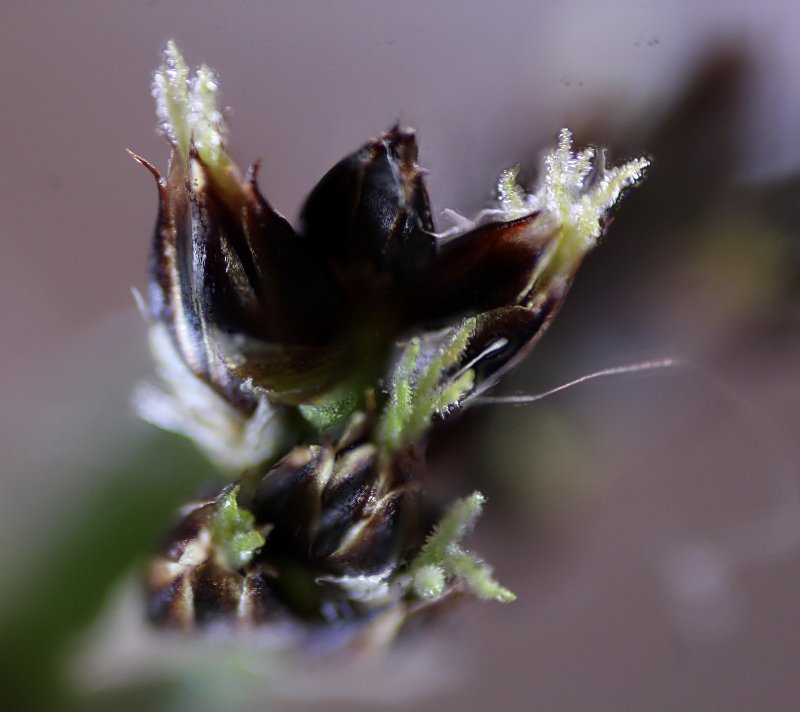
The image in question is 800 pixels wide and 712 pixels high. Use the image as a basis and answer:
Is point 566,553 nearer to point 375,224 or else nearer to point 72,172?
point 375,224

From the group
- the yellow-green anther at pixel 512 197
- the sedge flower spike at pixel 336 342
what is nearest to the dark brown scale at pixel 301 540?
the sedge flower spike at pixel 336 342

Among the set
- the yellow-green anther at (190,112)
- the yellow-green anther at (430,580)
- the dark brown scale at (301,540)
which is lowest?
the yellow-green anther at (430,580)

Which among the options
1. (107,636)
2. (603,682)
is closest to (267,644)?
(107,636)

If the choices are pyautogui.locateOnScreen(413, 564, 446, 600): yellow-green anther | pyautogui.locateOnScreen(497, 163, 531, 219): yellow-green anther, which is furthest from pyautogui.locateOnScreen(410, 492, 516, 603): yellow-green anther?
pyautogui.locateOnScreen(497, 163, 531, 219): yellow-green anther

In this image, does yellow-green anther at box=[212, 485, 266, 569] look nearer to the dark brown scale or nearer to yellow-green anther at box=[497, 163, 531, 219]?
the dark brown scale

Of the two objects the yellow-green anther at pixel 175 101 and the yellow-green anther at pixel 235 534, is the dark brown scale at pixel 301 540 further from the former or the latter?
the yellow-green anther at pixel 175 101
